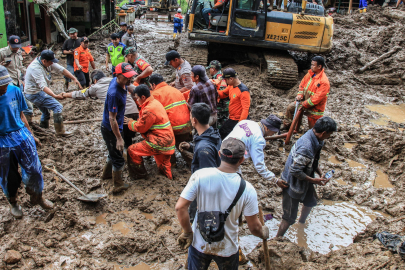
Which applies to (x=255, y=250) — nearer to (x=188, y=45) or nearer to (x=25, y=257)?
(x=25, y=257)

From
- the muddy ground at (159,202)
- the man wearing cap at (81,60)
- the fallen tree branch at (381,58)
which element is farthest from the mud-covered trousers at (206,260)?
the fallen tree branch at (381,58)

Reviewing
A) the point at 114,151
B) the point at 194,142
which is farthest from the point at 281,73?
the point at 194,142

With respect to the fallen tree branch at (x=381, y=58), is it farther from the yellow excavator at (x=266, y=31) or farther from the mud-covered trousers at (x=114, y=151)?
the mud-covered trousers at (x=114, y=151)

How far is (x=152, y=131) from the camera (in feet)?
14.9

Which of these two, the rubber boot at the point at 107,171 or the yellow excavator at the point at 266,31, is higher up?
the yellow excavator at the point at 266,31

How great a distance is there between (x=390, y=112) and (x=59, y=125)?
28.5 ft

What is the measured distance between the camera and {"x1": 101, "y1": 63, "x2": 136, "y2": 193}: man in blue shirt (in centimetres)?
414

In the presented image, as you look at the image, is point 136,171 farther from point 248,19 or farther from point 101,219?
point 248,19

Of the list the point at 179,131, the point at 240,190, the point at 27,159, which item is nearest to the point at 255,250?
the point at 240,190

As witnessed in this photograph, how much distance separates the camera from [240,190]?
222 cm

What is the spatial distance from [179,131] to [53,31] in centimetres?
1182

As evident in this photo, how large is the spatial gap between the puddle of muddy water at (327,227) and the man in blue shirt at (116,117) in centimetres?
204

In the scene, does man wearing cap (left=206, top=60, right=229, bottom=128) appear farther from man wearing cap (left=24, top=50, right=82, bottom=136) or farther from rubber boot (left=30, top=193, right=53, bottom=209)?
rubber boot (left=30, top=193, right=53, bottom=209)

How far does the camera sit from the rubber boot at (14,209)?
3812 mm
